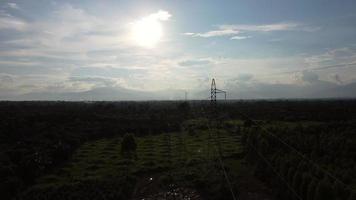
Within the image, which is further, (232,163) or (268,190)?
(232,163)

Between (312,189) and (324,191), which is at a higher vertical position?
(324,191)

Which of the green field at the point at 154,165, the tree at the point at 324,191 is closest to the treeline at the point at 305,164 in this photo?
the tree at the point at 324,191

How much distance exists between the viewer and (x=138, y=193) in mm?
41938

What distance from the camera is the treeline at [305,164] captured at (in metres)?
28.9

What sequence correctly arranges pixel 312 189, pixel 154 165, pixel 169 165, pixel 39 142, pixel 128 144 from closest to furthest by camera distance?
pixel 312 189 → pixel 169 165 → pixel 154 165 → pixel 128 144 → pixel 39 142

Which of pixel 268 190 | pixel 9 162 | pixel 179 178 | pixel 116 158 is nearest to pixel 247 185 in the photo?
pixel 268 190

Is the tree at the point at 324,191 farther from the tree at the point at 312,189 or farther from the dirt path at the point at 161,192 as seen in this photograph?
the dirt path at the point at 161,192

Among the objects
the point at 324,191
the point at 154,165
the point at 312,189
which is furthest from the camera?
the point at 154,165

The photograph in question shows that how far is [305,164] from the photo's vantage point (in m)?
34.7

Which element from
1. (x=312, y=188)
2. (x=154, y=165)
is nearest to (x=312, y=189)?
(x=312, y=188)

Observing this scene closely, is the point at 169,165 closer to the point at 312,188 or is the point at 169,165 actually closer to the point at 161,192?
the point at 161,192

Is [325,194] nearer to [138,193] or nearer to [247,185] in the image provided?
[247,185]

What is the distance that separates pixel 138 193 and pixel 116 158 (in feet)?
64.7

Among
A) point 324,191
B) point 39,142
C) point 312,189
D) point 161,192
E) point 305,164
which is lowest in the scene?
point 161,192
